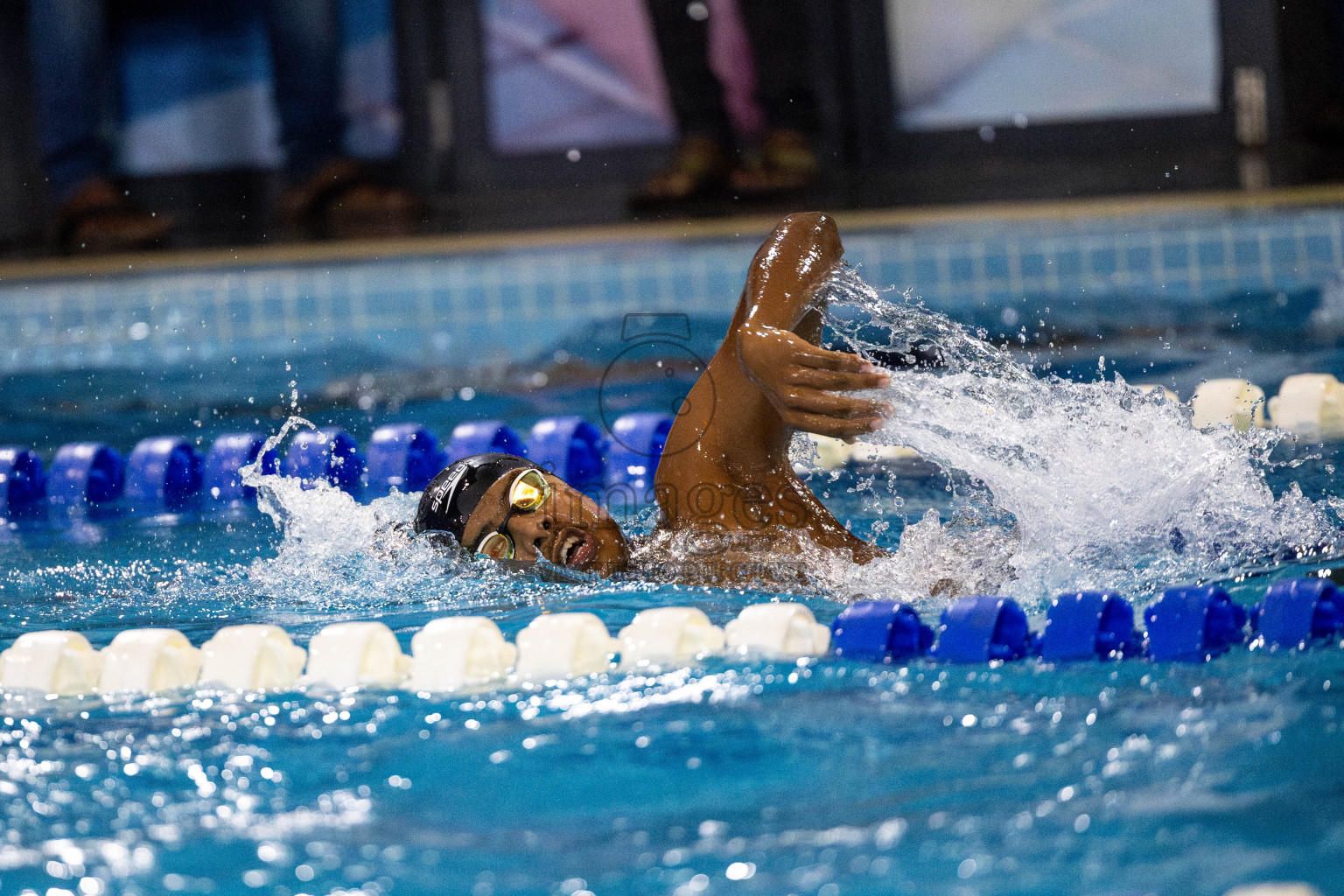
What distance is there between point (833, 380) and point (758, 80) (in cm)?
671

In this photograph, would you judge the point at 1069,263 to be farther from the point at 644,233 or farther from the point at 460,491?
the point at 460,491

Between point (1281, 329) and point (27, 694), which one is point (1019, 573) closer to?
point (27, 694)

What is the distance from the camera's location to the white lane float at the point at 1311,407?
4.14 metres

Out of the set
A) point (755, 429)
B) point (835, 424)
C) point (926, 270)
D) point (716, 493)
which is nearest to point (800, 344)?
point (835, 424)

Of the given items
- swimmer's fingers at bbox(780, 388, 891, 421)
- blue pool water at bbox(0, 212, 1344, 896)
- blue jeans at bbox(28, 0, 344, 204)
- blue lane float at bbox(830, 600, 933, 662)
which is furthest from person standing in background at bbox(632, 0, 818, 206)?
blue lane float at bbox(830, 600, 933, 662)

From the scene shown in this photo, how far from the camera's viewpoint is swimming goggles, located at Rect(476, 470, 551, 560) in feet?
8.84

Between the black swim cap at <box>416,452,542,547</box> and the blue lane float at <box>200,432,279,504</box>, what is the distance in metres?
1.76

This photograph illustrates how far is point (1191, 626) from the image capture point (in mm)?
2162

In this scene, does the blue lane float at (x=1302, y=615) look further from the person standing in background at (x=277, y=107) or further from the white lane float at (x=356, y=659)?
the person standing in background at (x=277, y=107)

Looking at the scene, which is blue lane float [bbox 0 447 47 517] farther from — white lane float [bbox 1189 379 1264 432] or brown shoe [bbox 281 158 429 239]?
brown shoe [bbox 281 158 429 239]

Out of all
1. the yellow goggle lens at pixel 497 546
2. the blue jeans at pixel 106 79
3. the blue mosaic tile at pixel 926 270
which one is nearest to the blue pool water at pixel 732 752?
the yellow goggle lens at pixel 497 546

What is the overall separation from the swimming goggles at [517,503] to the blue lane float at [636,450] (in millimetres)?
1391

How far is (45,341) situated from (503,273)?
2096mm

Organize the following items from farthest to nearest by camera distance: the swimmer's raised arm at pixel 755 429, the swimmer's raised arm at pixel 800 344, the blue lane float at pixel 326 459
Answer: the blue lane float at pixel 326 459 → the swimmer's raised arm at pixel 755 429 → the swimmer's raised arm at pixel 800 344
